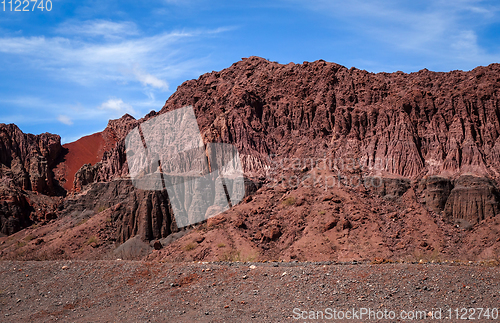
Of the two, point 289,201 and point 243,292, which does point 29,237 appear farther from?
point 243,292

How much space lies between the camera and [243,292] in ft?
82.8

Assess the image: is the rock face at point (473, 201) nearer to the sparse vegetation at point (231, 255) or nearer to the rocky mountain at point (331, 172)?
the rocky mountain at point (331, 172)

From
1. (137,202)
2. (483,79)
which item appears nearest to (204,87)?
(137,202)

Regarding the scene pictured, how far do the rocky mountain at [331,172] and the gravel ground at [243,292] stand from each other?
17906 mm

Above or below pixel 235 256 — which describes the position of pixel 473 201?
above

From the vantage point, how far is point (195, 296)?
83.4ft

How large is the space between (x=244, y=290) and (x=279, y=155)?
42945mm

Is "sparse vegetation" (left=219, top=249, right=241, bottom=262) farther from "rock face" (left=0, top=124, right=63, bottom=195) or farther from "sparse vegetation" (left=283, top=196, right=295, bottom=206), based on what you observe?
"rock face" (left=0, top=124, right=63, bottom=195)

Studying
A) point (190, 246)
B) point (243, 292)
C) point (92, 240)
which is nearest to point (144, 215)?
point (92, 240)

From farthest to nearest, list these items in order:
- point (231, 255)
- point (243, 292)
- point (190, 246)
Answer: point (190, 246) → point (231, 255) → point (243, 292)

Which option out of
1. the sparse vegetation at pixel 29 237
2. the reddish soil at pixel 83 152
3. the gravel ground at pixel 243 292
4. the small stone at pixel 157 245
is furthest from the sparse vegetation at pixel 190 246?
the reddish soil at pixel 83 152

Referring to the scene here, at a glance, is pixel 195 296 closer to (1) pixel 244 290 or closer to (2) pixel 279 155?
(1) pixel 244 290

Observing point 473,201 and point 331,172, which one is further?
point 331,172

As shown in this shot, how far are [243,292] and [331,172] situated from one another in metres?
34.9
